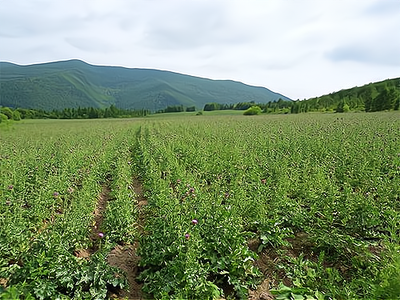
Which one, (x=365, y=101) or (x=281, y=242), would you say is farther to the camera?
(x=365, y=101)

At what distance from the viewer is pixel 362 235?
4.39 m

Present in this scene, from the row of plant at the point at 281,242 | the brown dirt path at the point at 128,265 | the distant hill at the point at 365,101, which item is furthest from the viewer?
the distant hill at the point at 365,101

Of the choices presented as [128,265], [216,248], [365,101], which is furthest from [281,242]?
[365,101]

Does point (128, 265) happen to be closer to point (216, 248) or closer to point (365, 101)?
point (216, 248)

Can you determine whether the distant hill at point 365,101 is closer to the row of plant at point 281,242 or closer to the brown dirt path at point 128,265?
the row of plant at point 281,242

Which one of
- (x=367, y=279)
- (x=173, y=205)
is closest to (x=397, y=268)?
(x=367, y=279)

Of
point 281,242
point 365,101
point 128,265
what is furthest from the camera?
point 365,101

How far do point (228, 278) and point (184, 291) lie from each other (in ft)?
2.92

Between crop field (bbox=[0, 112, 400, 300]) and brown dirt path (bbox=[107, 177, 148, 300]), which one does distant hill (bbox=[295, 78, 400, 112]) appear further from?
brown dirt path (bbox=[107, 177, 148, 300])

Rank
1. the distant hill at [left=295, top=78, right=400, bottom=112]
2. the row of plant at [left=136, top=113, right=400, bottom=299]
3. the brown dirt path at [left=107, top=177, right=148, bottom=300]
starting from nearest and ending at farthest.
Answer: the row of plant at [left=136, top=113, right=400, bottom=299] → the brown dirt path at [left=107, top=177, right=148, bottom=300] → the distant hill at [left=295, top=78, right=400, bottom=112]

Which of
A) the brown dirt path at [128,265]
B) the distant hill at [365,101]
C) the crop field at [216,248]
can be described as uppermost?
the distant hill at [365,101]

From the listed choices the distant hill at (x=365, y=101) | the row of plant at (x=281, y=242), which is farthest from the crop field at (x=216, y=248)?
the distant hill at (x=365, y=101)

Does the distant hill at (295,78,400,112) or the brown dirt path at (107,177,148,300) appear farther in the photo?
the distant hill at (295,78,400,112)

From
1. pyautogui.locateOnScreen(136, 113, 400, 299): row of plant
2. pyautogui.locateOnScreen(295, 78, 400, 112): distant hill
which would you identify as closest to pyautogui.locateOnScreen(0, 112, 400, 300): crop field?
pyautogui.locateOnScreen(136, 113, 400, 299): row of plant
